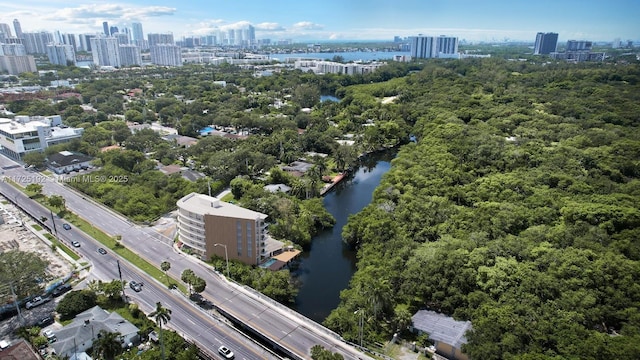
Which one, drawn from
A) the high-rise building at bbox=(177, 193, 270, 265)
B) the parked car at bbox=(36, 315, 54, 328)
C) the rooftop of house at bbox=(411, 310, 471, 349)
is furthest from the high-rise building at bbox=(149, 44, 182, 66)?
the rooftop of house at bbox=(411, 310, 471, 349)

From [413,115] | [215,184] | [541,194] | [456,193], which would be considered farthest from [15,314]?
[413,115]

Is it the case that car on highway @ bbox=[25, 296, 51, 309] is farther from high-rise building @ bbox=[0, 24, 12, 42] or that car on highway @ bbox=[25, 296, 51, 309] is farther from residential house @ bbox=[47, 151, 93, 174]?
high-rise building @ bbox=[0, 24, 12, 42]

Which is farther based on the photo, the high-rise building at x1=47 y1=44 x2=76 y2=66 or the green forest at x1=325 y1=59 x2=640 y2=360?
the high-rise building at x1=47 y1=44 x2=76 y2=66

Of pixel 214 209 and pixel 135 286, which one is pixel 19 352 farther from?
pixel 214 209

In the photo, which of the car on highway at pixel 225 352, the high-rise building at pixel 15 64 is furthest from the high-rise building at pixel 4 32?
the car on highway at pixel 225 352

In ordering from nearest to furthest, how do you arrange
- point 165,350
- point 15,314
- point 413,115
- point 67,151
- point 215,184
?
1. point 165,350
2. point 15,314
3. point 215,184
4. point 67,151
5. point 413,115

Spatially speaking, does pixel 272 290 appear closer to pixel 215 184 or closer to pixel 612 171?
pixel 215 184
